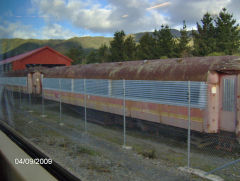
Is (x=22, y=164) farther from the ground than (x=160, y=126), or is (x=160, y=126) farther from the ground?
(x=22, y=164)

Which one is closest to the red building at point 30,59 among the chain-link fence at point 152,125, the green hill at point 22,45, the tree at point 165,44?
the green hill at point 22,45

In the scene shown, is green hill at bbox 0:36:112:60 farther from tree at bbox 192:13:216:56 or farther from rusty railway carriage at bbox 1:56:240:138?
tree at bbox 192:13:216:56

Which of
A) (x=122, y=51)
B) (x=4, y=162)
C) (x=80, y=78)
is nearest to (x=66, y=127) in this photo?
(x=80, y=78)

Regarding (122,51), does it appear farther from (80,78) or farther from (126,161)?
(126,161)

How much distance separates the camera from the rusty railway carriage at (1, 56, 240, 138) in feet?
23.8

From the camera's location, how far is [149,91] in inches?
Result: 359

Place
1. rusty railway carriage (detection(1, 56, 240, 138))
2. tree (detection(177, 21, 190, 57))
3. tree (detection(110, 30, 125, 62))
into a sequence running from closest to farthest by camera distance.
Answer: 1. rusty railway carriage (detection(1, 56, 240, 138))
2. tree (detection(177, 21, 190, 57))
3. tree (detection(110, 30, 125, 62))

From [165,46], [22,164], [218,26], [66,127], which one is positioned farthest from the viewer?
[165,46]

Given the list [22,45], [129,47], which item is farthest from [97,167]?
[129,47]

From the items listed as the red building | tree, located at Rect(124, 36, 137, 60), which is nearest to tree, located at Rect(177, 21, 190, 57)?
tree, located at Rect(124, 36, 137, 60)

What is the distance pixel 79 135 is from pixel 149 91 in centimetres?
344

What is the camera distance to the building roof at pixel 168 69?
24.3 ft

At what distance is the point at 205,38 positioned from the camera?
89.6 ft

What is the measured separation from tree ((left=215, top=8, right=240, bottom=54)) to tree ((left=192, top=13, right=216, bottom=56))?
26.0 inches
